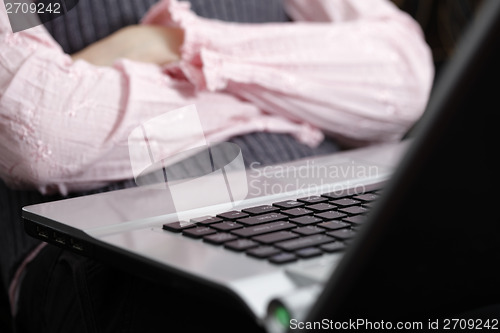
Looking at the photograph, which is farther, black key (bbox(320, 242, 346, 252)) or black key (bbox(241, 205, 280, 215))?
black key (bbox(241, 205, 280, 215))

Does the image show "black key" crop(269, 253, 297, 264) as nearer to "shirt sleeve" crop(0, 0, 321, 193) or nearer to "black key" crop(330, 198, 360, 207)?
"black key" crop(330, 198, 360, 207)

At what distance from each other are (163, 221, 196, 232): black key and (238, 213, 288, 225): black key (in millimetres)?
37

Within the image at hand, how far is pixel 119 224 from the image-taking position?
1.64ft

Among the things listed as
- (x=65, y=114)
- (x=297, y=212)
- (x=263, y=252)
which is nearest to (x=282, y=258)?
(x=263, y=252)

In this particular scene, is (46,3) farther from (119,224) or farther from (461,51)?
(461,51)

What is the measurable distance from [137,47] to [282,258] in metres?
0.56

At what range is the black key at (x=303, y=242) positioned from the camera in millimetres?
401

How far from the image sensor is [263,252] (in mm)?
394

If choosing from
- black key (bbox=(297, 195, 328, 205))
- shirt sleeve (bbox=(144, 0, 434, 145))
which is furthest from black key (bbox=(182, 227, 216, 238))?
shirt sleeve (bbox=(144, 0, 434, 145))

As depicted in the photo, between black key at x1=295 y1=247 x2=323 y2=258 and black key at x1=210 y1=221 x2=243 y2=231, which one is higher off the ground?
black key at x1=295 y1=247 x2=323 y2=258

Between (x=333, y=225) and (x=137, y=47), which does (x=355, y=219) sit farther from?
(x=137, y=47)

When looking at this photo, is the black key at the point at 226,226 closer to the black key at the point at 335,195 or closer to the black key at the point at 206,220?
the black key at the point at 206,220
